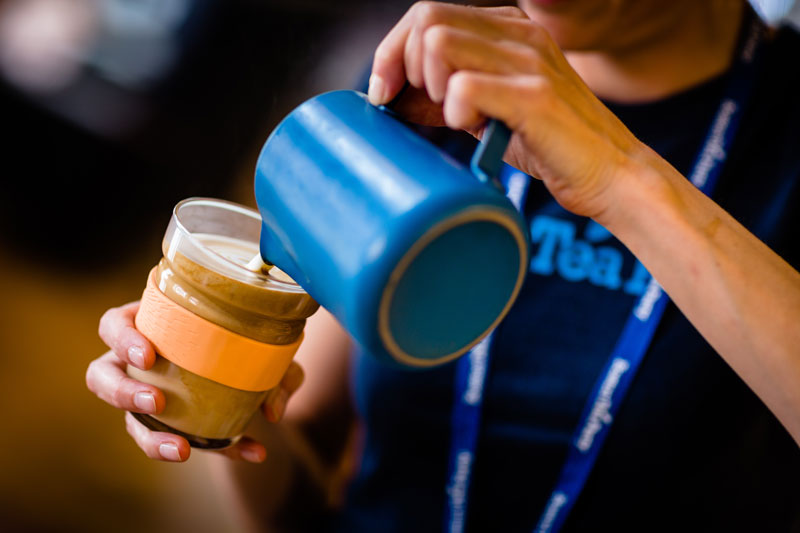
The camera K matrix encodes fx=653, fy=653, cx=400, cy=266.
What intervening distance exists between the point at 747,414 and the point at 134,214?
1573 mm

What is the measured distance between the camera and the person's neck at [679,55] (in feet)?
3.34

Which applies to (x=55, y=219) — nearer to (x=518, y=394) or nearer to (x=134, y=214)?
(x=134, y=214)

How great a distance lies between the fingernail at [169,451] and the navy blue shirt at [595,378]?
16.6 inches

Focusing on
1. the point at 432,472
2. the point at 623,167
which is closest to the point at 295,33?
the point at 432,472

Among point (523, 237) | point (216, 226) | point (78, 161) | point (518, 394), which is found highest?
point (523, 237)

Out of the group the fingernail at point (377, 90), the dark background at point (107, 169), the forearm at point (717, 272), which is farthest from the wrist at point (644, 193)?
the dark background at point (107, 169)

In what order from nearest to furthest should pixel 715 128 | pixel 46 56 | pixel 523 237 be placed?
pixel 523 237 → pixel 715 128 → pixel 46 56

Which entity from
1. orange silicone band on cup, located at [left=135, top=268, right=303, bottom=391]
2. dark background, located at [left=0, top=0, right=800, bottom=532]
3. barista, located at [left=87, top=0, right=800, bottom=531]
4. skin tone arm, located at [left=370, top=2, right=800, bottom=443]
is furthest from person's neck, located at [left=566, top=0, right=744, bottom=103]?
orange silicone band on cup, located at [left=135, top=268, right=303, bottom=391]

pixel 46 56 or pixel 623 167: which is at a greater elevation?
pixel 623 167

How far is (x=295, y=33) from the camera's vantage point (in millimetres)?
1475

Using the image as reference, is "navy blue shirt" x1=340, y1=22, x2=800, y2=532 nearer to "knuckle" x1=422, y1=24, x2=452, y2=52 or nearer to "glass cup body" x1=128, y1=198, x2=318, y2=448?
"glass cup body" x1=128, y1=198, x2=318, y2=448

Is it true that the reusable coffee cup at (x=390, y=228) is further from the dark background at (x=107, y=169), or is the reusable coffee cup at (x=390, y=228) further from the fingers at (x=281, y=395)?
the dark background at (x=107, y=169)

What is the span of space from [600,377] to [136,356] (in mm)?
668

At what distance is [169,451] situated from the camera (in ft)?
2.18
